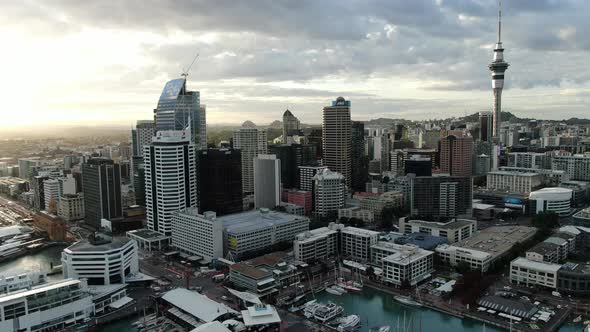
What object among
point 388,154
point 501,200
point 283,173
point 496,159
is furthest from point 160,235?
point 496,159

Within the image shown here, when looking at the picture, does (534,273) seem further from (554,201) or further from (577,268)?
(554,201)

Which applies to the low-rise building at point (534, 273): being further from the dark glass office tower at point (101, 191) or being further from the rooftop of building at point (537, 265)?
the dark glass office tower at point (101, 191)

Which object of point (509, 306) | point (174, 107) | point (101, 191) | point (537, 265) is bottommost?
point (509, 306)

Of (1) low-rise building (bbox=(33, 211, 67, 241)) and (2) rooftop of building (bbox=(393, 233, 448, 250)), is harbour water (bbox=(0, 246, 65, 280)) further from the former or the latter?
(2) rooftop of building (bbox=(393, 233, 448, 250))

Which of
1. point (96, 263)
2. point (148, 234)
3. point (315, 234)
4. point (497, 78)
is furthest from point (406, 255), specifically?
Result: point (497, 78)

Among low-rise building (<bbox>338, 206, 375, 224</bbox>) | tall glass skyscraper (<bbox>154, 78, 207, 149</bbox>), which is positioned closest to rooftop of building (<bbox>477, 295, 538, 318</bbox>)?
low-rise building (<bbox>338, 206, 375, 224</bbox>)

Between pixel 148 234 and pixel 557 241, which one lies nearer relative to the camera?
pixel 557 241
